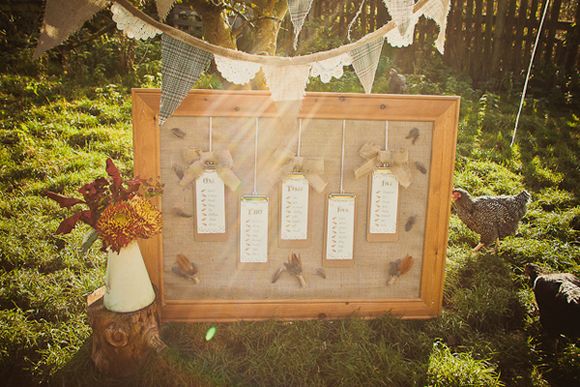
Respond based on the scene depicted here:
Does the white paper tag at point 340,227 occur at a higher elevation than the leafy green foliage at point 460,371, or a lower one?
higher

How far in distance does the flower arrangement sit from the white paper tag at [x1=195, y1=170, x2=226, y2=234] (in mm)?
200

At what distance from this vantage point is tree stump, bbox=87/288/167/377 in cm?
196

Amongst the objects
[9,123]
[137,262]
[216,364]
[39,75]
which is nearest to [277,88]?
[137,262]

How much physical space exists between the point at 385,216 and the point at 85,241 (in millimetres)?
1413

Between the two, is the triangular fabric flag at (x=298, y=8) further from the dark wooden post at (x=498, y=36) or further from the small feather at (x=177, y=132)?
the dark wooden post at (x=498, y=36)

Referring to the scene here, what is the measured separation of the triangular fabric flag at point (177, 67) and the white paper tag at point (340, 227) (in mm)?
888

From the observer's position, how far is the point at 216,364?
81.3 inches

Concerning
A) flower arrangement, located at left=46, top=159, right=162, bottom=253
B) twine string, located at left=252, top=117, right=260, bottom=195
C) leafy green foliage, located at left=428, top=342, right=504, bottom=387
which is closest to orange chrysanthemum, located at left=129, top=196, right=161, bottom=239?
flower arrangement, located at left=46, top=159, right=162, bottom=253

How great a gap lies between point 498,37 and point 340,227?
7.06m

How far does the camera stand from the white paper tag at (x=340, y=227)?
7.32ft

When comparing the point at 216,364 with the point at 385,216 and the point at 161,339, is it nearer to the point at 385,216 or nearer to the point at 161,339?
the point at 161,339

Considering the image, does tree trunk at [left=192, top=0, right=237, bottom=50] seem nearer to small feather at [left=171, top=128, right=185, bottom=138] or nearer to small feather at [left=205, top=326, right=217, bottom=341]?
small feather at [left=171, top=128, right=185, bottom=138]

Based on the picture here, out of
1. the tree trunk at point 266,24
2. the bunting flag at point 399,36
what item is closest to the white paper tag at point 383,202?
the bunting flag at point 399,36

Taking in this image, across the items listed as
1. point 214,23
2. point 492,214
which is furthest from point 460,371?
point 214,23
